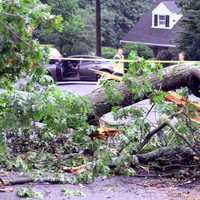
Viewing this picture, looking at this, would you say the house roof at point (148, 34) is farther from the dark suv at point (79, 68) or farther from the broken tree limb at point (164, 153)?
the broken tree limb at point (164, 153)

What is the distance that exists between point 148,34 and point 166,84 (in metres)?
35.7

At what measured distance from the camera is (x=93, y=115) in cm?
760

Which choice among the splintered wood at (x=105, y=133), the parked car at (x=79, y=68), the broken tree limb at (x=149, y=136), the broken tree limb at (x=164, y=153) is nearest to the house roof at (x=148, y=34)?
the parked car at (x=79, y=68)

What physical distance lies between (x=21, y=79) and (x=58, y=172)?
46.4 inches

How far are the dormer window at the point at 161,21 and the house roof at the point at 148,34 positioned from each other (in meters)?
0.37

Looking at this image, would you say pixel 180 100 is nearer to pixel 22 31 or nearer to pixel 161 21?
pixel 22 31

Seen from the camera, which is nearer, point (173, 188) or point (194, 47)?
point (173, 188)

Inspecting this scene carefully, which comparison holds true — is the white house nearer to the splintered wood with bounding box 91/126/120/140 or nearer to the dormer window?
the dormer window

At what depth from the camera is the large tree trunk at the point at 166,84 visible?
7.57m

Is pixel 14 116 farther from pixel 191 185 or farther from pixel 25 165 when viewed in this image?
pixel 191 185

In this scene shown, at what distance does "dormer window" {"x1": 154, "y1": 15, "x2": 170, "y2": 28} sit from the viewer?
43.8 metres

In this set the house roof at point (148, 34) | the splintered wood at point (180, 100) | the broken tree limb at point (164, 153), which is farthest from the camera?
the house roof at point (148, 34)

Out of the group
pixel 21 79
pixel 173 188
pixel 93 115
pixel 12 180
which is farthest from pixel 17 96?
pixel 93 115

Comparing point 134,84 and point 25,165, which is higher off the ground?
point 134,84
